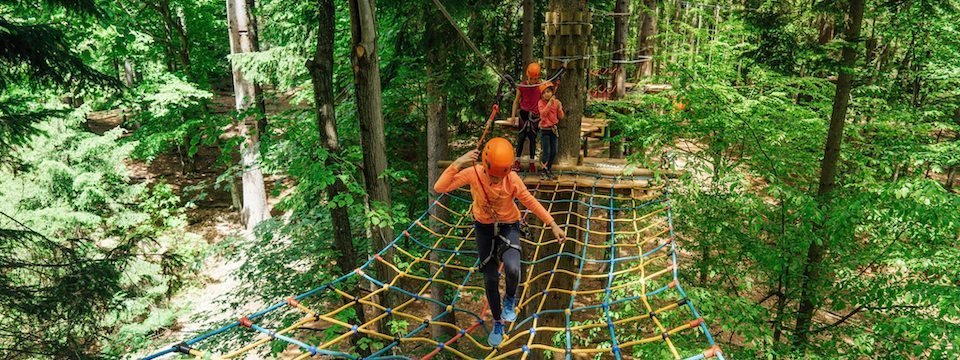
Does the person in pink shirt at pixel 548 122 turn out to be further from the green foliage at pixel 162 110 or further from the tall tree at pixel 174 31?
the tall tree at pixel 174 31

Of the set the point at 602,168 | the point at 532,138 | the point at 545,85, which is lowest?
the point at 602,168

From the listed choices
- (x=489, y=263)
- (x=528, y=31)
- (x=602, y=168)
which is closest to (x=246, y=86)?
(x=528, y=31)

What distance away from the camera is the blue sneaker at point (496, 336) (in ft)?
8.89

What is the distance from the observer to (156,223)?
9.10m

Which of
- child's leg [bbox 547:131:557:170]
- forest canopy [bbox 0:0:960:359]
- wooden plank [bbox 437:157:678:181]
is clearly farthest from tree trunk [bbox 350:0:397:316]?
child's leg [bbox 547:131:557:170]

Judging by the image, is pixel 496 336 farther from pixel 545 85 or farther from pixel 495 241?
pixel 545 85

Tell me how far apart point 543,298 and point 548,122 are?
6.89 ft

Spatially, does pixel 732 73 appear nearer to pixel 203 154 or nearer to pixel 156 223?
pixel 156 223

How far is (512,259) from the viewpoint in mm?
2676

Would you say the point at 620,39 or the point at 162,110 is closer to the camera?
the point at 620,39

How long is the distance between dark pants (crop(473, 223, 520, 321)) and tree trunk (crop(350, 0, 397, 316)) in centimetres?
102

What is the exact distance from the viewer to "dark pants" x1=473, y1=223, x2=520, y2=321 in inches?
106

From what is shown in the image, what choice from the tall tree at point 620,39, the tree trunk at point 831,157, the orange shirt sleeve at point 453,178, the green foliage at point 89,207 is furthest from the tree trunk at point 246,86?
the tree trunk at point 831,157

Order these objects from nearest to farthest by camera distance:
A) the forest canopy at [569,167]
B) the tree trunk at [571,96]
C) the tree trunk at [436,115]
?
the forest canopy at [569,167] < the tree trunk at [571,96] < the tree trunk at [436,115]
